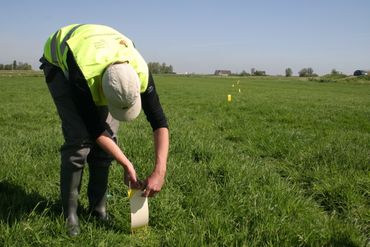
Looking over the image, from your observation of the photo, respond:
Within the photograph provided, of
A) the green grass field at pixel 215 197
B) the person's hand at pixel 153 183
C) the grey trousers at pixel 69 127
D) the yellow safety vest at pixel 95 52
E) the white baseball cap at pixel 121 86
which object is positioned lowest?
the green grass field at pixel 215 197

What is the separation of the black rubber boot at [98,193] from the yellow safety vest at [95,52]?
3.05 feet

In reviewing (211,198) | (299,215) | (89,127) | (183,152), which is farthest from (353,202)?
(89,127)

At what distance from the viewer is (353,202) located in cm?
407

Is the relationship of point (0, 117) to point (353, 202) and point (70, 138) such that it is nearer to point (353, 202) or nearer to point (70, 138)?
point (70, 138)

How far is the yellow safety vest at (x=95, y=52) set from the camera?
235 cm

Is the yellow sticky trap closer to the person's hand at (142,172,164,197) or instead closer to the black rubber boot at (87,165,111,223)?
the person's hand at (142,172,164,197)

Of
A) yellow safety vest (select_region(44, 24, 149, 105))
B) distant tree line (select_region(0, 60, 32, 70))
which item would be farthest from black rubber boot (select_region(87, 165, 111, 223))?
distant tree line (select_region(0, 60, 32, 70))

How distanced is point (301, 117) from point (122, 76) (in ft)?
29.0

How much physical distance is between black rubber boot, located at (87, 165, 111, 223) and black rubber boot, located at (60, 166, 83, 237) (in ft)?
0.85

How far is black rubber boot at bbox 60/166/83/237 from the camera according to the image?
2920 millimetres

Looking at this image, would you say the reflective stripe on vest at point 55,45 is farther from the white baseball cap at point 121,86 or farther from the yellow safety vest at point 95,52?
the white baseball cap at point 121,86

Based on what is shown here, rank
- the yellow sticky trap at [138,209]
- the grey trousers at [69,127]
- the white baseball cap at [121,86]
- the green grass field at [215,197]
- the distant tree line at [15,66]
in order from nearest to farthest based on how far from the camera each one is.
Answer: the white baseball cap at [121,86], the grey trousers at [69,127], the yellow sticky trap at [138,209], the green grass field at [215,197], the distant tree line at [15,66]

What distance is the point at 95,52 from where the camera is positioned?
241 centimetres

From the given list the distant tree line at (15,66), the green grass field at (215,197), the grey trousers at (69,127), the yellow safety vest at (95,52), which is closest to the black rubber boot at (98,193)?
the green grass field at (215,197)
